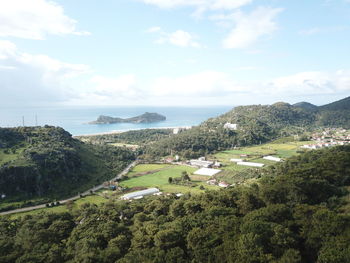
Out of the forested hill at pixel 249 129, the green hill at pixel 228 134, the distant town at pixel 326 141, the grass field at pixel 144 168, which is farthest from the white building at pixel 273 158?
the grass field at pixel 144 168

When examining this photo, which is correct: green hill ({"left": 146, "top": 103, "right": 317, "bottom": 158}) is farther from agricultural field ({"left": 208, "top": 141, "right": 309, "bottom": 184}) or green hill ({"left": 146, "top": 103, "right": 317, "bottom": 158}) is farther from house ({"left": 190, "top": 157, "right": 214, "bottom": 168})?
house ({"left": 190, "top": 157, "right": 214, "bottom": 168})

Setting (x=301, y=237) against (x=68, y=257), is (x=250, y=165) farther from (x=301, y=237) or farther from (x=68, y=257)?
(x=68, y=257)

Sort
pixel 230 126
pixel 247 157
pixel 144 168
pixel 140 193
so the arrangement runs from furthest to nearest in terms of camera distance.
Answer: pixel 230 126 < pixel 247 157 < pixel 144 168 < pixel 140 193

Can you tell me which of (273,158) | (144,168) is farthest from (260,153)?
(144,168)

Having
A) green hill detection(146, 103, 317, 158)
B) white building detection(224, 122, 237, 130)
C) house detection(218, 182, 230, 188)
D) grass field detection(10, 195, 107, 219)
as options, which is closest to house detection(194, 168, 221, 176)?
house detection(218, 182, 230, 188)

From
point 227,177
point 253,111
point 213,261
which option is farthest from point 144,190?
point 253,111

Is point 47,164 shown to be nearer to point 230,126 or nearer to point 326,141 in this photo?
point 230,126
